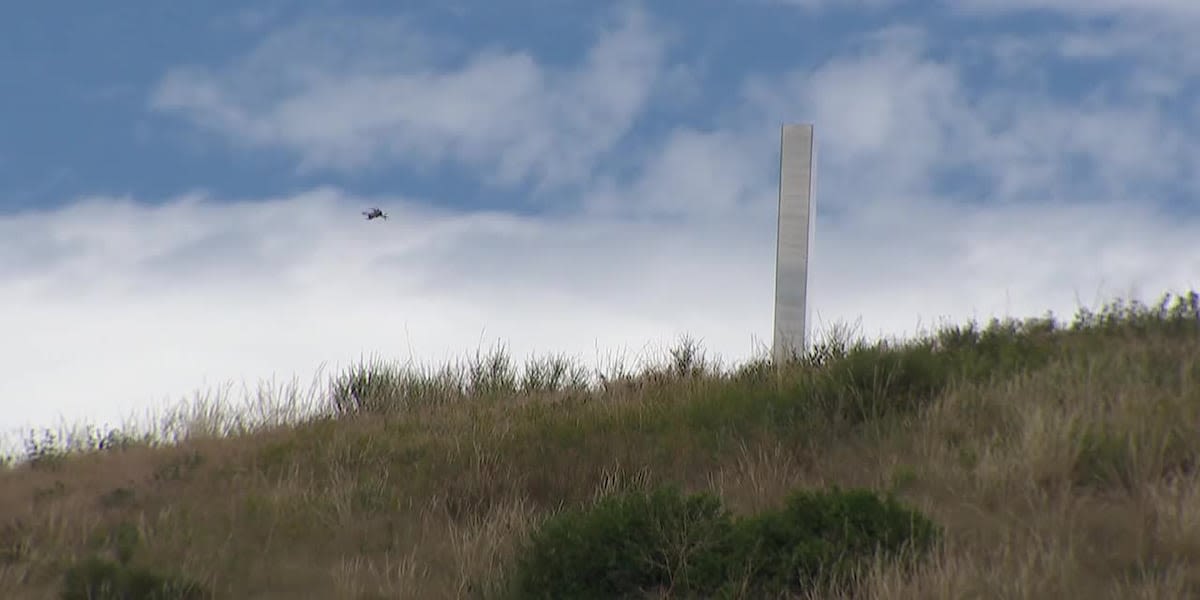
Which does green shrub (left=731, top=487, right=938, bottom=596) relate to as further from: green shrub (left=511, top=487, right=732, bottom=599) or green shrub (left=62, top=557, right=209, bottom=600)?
green shrub (left=62, top=557, right=209, bottom=600)

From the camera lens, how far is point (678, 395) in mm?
10977

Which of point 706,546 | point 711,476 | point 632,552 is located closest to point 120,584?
point 632,552

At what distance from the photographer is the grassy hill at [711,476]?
664 centimetres

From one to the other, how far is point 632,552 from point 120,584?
10.2ft

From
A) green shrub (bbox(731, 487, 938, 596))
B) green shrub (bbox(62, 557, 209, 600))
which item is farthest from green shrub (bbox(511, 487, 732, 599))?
green shrub (bbox(62, 557, 209, 600))

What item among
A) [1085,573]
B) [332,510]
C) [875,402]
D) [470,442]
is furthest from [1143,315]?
[332,510]

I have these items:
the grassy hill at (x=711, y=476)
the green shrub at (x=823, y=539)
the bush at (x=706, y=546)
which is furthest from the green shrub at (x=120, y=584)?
the green shrub at (x=823, y=539)

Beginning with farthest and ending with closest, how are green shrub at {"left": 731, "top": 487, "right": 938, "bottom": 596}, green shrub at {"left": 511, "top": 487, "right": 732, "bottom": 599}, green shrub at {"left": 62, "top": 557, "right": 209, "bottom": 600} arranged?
green shrub at {"left": 62, "top": 557, "right": 209, "bottom": 600} < green shrub at {"left": 511, "top": 487, "right": 732, "bottom": 599} < green shrub at {"left": 731, "top": 487, "right": 938, "bottom": 596}

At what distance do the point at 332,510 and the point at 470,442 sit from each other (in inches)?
60.1

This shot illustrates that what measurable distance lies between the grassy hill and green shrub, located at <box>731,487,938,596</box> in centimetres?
10

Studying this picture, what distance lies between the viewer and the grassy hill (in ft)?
21.8

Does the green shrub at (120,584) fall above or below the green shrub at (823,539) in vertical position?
below

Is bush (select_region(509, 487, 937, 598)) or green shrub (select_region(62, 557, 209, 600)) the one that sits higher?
bush (select_region(509, 487, 937, 598))

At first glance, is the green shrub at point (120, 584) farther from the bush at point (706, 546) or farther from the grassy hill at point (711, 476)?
the bush at point (706, 546)
